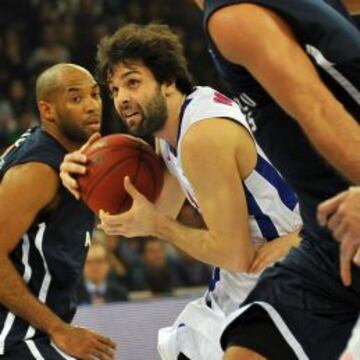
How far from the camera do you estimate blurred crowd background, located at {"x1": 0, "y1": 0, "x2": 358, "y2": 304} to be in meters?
7.75

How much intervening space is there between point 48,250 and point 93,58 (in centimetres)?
602

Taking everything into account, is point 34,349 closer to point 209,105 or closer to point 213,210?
Answer: point 213,210

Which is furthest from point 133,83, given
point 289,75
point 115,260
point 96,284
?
point 115,260

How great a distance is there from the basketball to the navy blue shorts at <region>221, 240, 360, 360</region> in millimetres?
1093

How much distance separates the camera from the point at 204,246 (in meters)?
3.20

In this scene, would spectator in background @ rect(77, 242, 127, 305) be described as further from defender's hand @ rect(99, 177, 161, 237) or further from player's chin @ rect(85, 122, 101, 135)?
defender's hand @ rect(99, 177, 161, 237)

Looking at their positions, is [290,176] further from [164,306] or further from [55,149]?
[164,306]

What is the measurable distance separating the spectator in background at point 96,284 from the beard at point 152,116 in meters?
3.40

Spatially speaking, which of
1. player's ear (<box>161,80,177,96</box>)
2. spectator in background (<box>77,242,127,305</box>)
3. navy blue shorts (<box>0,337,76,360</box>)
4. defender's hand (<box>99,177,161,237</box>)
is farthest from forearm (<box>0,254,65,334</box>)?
spectator in background (<box>77,242,127,305</box>)

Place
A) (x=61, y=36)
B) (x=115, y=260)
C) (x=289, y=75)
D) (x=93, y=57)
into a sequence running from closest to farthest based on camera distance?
(x=289, y=75), (x=115, y=260), (x=93, y=57), (x=61, y=36)

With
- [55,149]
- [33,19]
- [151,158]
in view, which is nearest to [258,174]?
[151,158]

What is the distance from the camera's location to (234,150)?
3.28 metres

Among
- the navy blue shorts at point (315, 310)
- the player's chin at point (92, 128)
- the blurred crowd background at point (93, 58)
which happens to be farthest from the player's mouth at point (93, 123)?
the blurred crowd background at point (93, 58)

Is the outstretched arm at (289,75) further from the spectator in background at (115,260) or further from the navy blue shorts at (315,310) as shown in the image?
the spectator in background at (115,260)
